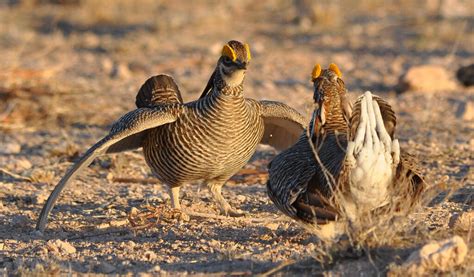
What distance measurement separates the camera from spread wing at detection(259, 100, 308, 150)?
7.83 metres

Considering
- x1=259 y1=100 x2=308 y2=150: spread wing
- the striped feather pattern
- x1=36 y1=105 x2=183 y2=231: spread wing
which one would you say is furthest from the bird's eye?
x1=259 y1=100 x2=308 y2=150: spread wing

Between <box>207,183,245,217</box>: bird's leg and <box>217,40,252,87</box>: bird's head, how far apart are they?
885mm

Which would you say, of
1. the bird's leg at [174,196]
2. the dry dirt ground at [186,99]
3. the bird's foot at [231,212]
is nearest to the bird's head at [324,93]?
the dry dirt ground at [186,99]

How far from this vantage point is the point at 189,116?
288 inches

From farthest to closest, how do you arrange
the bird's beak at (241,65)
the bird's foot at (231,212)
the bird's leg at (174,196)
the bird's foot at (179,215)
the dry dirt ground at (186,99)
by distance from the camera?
the bird's leg at (174,196) → the bird's foot at (231,212) → the bird's foot at (179,215) → the bird's beak at (241,65) → the dry dirt ground at (186,99)

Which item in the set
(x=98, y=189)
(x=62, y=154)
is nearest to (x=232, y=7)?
(x=62, y=154)

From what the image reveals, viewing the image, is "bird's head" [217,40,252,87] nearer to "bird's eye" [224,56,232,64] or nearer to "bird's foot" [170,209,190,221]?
"bird's eye" [224,56,232,64]

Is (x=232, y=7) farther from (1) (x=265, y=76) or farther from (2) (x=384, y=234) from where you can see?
(2) (x=384, y=234)

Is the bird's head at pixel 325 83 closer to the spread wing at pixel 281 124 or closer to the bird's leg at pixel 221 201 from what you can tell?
the spread wing at pixel 281 124

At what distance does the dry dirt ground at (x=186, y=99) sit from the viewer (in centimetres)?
625

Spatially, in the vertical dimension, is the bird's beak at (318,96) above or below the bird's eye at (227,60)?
below

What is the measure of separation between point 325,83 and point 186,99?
5815mm

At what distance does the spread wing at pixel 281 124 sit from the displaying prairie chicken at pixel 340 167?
46.6 inches

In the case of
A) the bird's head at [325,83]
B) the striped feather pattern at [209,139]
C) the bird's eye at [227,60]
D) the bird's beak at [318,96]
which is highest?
the bird's eye at [227,60]
